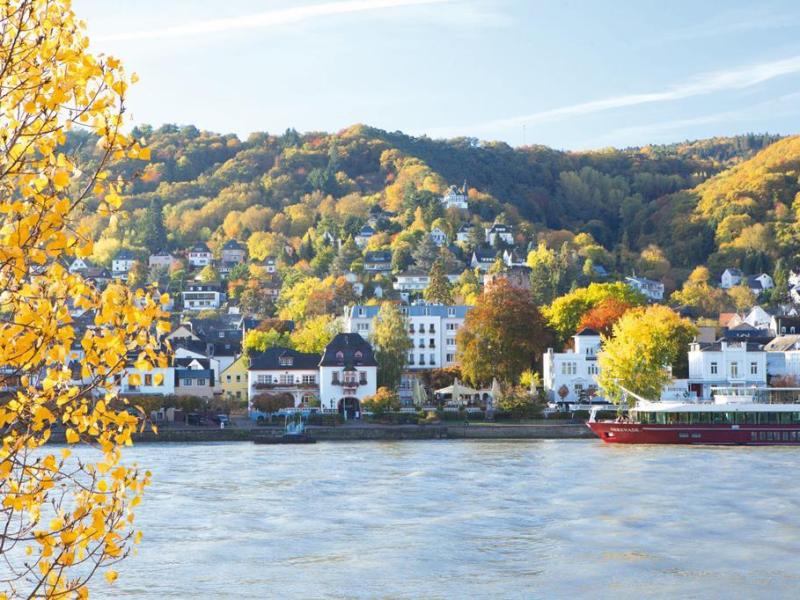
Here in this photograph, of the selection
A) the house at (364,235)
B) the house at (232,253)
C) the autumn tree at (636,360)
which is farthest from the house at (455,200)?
the autumn tree at (636,360)

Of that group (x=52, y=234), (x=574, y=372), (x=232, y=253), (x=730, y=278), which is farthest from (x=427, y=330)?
(x=52, y=234)

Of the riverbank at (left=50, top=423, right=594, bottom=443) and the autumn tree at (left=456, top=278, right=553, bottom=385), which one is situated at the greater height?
the autumn tree at (left=456, top=278, right=553, bottom=385)

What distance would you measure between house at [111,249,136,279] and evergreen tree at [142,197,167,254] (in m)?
4.99

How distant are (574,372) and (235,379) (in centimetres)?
1968

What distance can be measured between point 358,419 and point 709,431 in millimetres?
18818

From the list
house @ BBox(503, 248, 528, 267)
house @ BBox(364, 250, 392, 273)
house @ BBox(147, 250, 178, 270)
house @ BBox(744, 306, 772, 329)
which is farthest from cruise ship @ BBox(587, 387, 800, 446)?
house @ BBox(147, 250, 178, 270)

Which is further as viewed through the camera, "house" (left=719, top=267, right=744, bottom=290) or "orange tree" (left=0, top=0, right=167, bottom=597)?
"house" (left=719, top=267, right=744, bottom=290)

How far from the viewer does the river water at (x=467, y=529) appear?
23.2m

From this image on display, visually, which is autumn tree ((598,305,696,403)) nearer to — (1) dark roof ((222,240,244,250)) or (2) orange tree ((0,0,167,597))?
(2) orange tree ((0,0,167,597))

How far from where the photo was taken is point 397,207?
170250mm

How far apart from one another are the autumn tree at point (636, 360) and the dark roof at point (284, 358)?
1590cm

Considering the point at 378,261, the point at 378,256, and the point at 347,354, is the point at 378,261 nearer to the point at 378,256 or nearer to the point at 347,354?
the point at 378,256

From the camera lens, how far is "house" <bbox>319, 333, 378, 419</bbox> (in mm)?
68500

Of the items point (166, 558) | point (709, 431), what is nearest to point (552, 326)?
point (709, 431)
